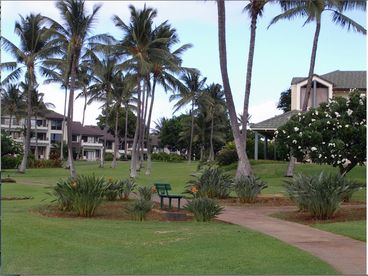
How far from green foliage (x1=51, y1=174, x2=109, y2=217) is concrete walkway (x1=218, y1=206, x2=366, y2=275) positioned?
3.45 metres

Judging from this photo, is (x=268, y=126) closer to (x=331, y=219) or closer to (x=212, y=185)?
(x=212, y=185)

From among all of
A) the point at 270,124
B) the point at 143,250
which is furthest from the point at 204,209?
the point at 270,124

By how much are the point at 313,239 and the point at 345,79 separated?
38.2 meters

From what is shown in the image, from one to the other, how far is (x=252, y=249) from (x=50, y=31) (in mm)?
25710

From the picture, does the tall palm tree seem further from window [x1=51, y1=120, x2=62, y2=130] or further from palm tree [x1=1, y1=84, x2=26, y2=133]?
window [x1=51, y1=120, x2=62, y2=130]

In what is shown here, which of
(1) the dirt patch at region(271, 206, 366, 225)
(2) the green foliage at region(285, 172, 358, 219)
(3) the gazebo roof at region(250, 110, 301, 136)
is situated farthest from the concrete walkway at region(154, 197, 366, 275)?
(3) the gazebo roof at region(250, 110, 301, 136)

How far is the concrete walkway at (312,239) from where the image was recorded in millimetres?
8281

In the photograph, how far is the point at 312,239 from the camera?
35.8 feet

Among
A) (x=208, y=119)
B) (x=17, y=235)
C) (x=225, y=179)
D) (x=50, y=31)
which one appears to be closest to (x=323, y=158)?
(x=225, y=179)

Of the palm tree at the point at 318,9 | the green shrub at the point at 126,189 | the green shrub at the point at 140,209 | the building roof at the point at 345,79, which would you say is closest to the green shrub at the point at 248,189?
the green shrub at the point at 126,189

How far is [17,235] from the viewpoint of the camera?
1046 centimetres

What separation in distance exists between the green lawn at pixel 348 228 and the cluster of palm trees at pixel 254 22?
9403mm

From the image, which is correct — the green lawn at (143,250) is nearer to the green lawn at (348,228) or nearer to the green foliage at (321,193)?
the green lawn at (348,228)

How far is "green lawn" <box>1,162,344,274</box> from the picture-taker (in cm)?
766
